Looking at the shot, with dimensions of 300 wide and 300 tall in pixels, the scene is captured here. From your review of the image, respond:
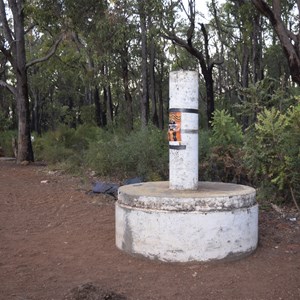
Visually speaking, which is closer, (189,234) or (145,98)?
(189,234)

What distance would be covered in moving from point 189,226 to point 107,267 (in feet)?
3.26

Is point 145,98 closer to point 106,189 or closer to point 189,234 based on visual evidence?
point 106,189

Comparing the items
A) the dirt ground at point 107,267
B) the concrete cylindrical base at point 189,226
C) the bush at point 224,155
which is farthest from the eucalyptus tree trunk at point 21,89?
the concrete cylindrical base at point 189,226

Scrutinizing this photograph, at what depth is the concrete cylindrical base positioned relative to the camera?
4.97m

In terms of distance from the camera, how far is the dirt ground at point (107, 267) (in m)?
4.25

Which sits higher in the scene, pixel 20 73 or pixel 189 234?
pixel 20 73

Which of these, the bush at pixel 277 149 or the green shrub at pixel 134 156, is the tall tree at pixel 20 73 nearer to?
the green shrub at pixel 134 156

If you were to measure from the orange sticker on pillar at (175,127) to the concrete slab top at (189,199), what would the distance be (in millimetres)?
655

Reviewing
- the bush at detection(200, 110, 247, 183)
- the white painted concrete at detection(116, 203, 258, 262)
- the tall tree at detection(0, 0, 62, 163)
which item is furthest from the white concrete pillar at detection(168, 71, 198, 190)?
the tall tree at detection(0, 0, 62, 163)

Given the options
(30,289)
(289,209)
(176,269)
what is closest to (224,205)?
(176,269)

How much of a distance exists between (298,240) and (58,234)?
3.23 meters

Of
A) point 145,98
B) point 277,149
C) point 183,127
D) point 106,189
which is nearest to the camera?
point 183,127

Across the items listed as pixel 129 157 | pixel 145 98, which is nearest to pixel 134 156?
pixel 129 157

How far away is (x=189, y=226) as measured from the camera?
4953 mm
